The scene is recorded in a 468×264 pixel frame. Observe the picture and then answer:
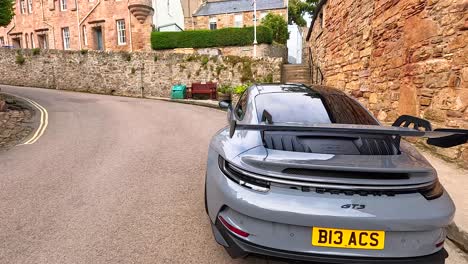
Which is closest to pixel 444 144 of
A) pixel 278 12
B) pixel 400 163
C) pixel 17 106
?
pixel 400 163

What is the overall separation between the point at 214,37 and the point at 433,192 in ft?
83.5

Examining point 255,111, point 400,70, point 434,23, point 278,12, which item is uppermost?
point 278,12

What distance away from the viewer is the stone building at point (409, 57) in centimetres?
457

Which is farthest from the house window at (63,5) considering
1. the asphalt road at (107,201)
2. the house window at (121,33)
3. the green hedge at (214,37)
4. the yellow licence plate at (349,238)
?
the yellow licence plate at (349,238)

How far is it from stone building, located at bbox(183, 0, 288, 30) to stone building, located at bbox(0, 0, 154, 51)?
22.0ft

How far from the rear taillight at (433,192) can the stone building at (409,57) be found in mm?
3076

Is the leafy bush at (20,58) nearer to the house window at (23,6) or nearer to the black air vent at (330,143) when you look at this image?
the house window at (23,6)

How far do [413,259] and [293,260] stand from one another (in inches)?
30.2

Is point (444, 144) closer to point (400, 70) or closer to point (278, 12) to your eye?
point (400, 70)

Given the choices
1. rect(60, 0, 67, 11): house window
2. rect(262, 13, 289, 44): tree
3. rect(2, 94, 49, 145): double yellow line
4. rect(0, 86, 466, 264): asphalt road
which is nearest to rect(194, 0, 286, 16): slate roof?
rect(262, 13, 289, 44): tree

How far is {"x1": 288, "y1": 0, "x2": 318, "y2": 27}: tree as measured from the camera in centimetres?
3575

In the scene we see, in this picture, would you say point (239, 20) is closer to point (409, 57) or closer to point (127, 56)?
point (127, 56)

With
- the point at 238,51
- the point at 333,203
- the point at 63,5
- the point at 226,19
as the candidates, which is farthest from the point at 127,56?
the point at 333,203

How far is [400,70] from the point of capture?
19.4 feet
